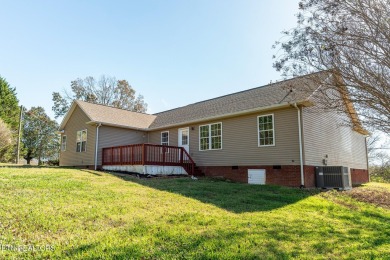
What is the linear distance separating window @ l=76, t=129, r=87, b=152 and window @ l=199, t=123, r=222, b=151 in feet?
26.1

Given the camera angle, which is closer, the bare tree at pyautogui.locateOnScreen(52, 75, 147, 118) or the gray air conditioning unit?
the gray air conditioning unit

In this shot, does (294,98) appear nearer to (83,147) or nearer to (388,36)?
(388,36)

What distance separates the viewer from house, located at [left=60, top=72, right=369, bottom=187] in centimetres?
1132

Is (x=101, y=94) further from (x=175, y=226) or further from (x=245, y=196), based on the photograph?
(x=175, y=226)

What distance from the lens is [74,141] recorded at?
751 inches

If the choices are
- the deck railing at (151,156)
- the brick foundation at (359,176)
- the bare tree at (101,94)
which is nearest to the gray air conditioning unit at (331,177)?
the brick foundation at (359,176)

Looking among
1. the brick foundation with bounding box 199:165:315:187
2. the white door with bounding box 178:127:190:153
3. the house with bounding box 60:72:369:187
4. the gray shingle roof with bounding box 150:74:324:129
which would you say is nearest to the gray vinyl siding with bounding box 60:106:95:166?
the house with bounding box 60:72:369:187

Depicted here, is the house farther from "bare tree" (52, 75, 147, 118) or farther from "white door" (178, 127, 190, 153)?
"bare tree" (52, 75, 147, 118)

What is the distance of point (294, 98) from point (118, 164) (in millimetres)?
9611

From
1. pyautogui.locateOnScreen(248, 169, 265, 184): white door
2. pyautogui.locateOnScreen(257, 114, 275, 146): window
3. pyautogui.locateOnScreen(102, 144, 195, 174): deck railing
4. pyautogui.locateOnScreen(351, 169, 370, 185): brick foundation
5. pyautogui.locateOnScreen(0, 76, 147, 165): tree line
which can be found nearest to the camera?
pyautogui.locateOnScreen(257, 114, 275, 146): window

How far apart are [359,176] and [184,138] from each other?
11.2m

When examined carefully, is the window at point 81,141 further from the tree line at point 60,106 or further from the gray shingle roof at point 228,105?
the tree line at point 60,106

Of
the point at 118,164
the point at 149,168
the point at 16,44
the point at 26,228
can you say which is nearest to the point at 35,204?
the point at 26,228

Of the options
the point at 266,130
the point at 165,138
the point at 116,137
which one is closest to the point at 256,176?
the point at 266,130
